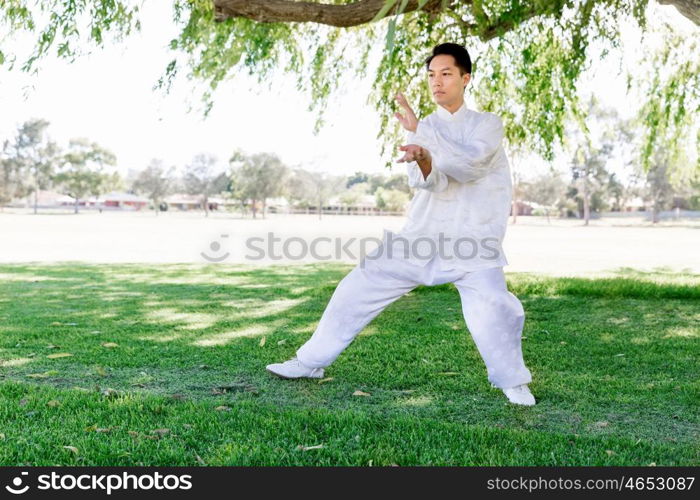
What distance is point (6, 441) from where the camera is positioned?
2949 millimetres

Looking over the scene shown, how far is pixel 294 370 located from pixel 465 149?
5.58ft

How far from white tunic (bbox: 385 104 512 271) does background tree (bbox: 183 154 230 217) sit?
80.1 meters

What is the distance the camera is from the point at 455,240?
3.84 m

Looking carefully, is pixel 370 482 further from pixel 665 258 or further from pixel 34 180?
pixel 34 180

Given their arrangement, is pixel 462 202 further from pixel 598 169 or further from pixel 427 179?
pixel 598 169

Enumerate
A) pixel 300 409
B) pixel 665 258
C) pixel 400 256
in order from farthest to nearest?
1. pixel 665 258
2. pixel 400 256
3. pixel 300 409

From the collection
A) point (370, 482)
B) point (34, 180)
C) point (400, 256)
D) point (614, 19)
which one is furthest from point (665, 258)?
point (34, 180)

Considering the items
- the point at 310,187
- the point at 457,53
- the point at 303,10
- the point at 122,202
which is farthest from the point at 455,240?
the point at 122,202

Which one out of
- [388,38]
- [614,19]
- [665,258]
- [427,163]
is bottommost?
[665,258]

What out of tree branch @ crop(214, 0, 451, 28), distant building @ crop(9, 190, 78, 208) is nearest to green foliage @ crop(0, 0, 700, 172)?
tree branch @ crop(214, 0, 451, 28)

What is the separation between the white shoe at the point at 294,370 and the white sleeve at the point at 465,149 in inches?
59.3

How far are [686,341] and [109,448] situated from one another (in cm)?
479

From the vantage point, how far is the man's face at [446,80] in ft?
12.5

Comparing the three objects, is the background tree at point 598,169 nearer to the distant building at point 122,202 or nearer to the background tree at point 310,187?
the background tree at point 310,187
